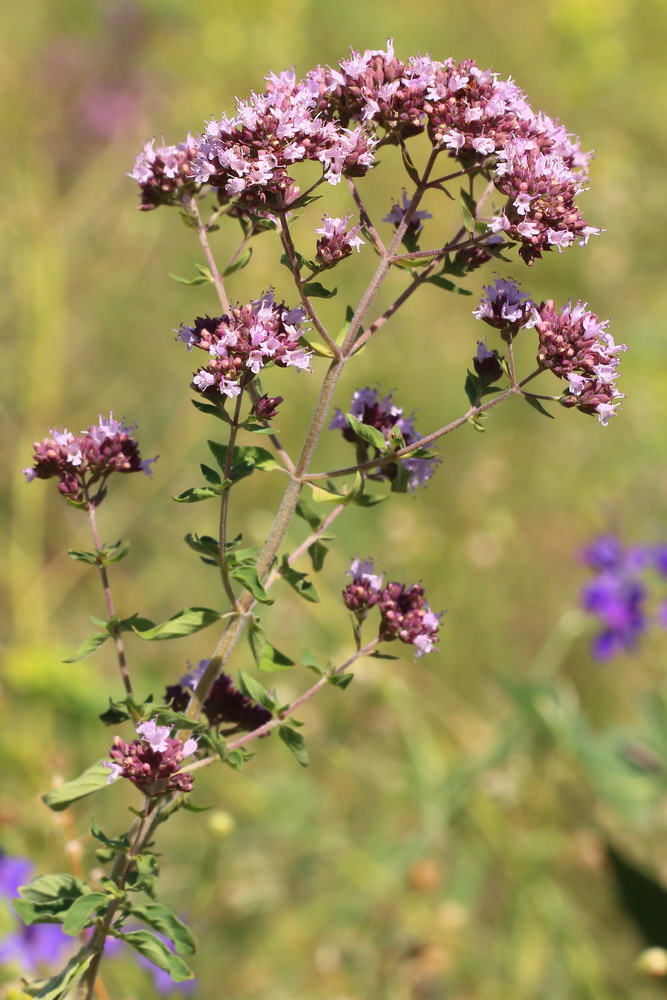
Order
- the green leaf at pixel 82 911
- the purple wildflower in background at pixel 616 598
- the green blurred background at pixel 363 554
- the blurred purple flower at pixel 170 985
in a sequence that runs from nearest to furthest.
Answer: the green leaf at pixel 82 911
the blurred purple flower at pixel 170 985
the green blurred background at pixel 363 554
the purple wildflower in background at pixel 616 598

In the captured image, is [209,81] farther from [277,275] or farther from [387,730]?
[387,730]

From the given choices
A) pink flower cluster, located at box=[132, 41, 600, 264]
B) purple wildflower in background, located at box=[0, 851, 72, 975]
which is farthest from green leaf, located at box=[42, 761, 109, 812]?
purple wildflower in background, located at box=[0, 851, 72, 975]

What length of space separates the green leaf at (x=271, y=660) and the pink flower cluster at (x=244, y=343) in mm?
364

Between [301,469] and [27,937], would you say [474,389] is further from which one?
[27,937]

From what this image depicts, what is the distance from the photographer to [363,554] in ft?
12.5

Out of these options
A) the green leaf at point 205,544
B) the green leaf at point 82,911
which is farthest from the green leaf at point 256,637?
the green leaf at point 82,911

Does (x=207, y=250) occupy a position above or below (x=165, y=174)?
below

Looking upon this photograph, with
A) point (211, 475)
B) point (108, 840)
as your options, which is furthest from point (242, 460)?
point (108, 840)

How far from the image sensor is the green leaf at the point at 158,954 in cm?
120

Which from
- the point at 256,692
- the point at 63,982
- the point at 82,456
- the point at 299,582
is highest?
the point at 82,456

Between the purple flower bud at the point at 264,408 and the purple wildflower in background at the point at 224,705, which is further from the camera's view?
the purple wildflower in background at the point at 224,705

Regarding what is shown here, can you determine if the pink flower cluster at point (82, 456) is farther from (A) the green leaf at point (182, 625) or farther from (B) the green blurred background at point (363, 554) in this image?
(B) the green blurred background at point (363, 554)

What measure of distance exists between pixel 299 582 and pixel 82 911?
1.55ft

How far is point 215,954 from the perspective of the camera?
8.39 feet
